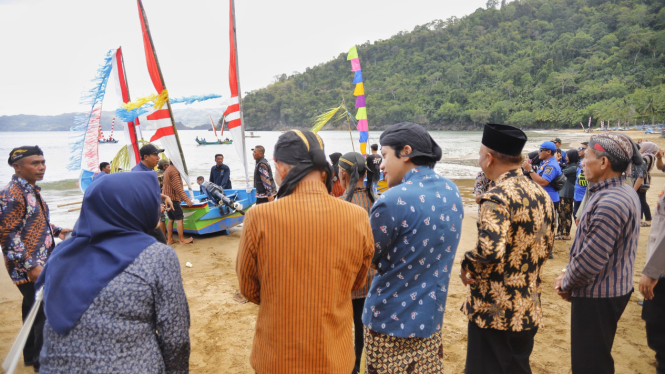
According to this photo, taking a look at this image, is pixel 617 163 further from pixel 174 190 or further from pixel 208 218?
pixel 208 218

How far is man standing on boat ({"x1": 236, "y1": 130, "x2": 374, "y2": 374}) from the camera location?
1344mm

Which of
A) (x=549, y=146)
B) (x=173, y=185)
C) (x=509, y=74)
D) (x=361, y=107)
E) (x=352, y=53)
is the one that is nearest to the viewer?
(x=549, y=146)

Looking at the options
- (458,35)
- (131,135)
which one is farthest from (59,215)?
(458,35)

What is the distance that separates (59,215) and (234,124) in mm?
7742

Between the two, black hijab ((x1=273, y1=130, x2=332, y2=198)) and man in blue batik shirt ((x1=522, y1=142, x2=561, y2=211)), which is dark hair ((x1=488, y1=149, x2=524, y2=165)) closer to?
black hijab ((x1=273, y1=130, x2=332, y2=198))

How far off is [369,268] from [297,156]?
641mm

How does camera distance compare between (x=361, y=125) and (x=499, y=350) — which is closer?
(x=499, y=350)

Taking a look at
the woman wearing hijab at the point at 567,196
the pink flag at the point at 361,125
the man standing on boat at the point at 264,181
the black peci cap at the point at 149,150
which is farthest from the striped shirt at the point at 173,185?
the woman wearing hijab at the point at 567,196

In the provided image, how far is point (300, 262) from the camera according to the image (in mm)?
1358

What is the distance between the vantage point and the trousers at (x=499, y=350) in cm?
187

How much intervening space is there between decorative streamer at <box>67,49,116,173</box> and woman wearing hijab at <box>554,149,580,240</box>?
8.59 metres

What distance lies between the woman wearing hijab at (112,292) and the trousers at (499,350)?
146 centimetres

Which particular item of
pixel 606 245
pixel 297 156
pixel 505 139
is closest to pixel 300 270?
pixel 297 156

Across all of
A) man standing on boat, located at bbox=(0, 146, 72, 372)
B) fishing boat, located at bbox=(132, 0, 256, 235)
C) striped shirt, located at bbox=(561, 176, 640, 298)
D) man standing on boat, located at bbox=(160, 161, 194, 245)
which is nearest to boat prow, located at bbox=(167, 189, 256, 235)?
fishing boat, located at bbox=(132, 0, 256, 235)
